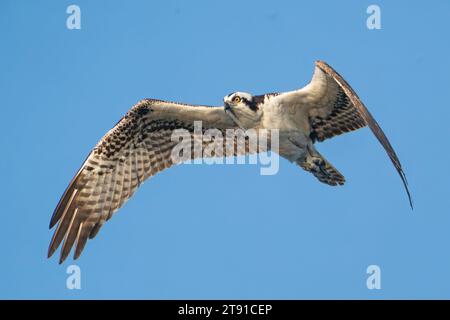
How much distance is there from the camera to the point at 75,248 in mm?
13289

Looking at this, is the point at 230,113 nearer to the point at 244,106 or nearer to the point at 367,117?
the point at 244,106

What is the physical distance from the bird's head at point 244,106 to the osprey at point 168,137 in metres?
0.02

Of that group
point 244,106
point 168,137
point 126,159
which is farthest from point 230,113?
point 126,159

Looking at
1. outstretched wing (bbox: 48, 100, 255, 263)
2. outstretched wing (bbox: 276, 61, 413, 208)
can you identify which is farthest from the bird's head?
outstretched wing (bbox: 48, 100, 255, 263)

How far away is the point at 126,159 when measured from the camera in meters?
14.3

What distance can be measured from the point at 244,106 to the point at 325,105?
1.44 meters

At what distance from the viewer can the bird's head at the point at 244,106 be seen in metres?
13.0

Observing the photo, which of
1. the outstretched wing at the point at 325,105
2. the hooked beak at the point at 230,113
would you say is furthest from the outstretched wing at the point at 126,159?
the outstretched wing at the point at 325,105

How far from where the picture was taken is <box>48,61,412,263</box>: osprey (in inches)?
517

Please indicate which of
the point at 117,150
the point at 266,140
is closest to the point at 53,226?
the point at 117,150

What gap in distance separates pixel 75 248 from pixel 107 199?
1.19 metres

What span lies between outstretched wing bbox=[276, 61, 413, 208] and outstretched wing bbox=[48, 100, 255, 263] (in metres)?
1.28

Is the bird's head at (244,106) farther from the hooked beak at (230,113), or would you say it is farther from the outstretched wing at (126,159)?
the outstretched wing at (126,159)
